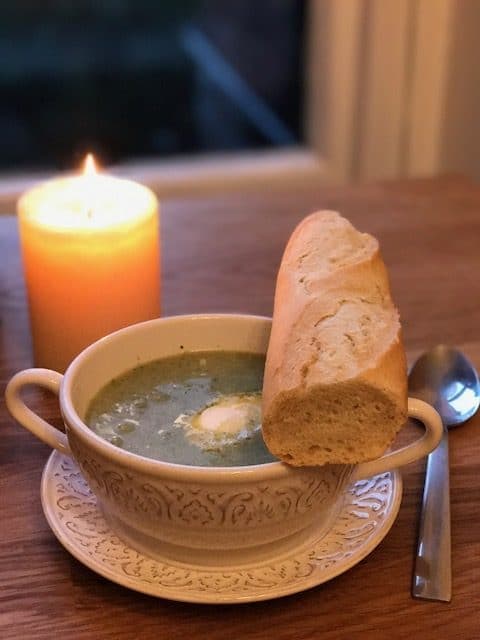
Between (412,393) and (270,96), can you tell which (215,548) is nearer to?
(412,393)

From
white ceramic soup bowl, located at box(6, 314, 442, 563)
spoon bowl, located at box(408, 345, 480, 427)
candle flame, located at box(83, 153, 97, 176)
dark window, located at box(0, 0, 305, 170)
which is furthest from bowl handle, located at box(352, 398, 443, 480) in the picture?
dark window, located at box(0, 0, 305, 170)

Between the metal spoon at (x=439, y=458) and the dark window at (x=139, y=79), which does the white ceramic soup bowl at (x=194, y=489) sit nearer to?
the metal spoon at (x=439, y=458)

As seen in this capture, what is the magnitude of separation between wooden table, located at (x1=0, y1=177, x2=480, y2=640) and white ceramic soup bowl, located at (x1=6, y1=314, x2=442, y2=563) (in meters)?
0.03

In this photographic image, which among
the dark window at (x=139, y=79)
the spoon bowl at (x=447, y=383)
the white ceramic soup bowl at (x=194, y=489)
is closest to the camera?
the white ceramic soup bowl at (x=194, y=489)

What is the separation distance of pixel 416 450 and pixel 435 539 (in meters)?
0.06

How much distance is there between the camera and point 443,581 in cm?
53

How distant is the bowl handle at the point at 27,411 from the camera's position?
586 millimetres

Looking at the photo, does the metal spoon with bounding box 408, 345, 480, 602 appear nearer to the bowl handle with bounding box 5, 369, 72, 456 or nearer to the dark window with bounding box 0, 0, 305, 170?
the bowl handle with bounding box 5, 369, 72, 456

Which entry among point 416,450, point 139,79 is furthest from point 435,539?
point 139,79

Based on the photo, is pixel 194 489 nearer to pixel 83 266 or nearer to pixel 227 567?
pixel 227 567

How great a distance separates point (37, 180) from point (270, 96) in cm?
61

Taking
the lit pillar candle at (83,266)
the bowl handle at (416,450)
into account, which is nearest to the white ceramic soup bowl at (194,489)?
the bowl handle at (416,450)

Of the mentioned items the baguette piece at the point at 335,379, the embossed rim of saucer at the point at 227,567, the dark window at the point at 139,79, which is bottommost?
the dark window at the point at 139,79

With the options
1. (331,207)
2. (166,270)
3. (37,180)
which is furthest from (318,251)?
(37,180)
